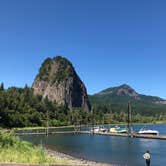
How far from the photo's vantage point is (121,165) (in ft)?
163

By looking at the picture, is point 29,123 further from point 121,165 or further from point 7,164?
point 7,164

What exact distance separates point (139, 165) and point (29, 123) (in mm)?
151687

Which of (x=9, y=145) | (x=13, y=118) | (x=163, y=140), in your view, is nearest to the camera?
(x=9, y=145)

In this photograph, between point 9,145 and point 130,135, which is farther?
point 130,135

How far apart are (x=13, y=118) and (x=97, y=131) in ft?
156

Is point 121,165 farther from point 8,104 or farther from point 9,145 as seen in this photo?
point 8,104

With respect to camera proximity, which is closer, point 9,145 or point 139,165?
point 9,145

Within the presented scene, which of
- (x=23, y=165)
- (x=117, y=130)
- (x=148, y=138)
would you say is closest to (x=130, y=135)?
(x=148, y=138)

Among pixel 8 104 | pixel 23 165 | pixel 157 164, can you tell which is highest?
pixel 8 104

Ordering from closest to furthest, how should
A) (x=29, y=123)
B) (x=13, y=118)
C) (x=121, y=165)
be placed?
1. (x=121, y=165)
2. (x=13, y=118)
3. (x=29, y=123)

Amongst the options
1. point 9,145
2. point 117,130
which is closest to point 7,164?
point 9,145

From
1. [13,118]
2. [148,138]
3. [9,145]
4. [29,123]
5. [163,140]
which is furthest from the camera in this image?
[29,123]

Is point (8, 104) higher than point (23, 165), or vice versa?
point (8, 104)

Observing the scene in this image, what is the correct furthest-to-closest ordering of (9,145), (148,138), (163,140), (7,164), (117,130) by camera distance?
(117,130) → (148,138) → (163,140) → (9,145) → (7,164)
